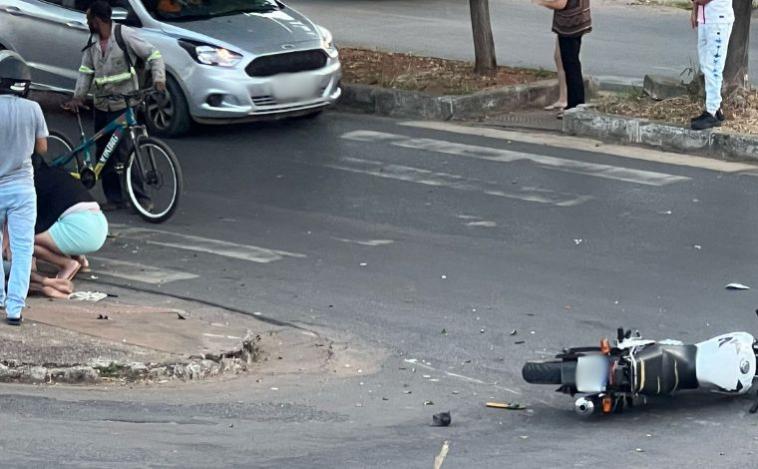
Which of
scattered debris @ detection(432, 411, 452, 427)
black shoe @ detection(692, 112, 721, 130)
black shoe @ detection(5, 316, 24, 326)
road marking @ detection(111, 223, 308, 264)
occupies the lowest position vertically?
black shoe @ detection(692, 112, 721, 130)

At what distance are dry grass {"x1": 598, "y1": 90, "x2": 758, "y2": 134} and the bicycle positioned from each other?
480 centimetres

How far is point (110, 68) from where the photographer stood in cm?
1174

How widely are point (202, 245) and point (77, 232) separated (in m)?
1.31

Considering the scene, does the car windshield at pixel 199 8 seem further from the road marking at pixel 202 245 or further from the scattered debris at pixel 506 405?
the scattered debris at pixel 506 405

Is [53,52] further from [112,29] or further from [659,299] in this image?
[659,299]

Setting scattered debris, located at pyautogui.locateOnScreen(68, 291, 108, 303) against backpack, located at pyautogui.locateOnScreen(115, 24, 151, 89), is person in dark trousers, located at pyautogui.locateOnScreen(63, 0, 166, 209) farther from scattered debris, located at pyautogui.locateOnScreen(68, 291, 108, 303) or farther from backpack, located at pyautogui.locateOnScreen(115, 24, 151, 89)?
scattered debris, located at pyautogui.locateOnScreen(68, 291, 108, 303)

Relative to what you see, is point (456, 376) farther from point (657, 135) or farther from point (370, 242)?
point (657, 135)

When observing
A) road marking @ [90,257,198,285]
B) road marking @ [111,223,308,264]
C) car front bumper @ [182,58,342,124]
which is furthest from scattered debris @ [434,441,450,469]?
car front bumper @ [182,58,342,124]

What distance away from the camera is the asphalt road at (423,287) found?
6.82 m

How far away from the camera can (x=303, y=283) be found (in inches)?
387

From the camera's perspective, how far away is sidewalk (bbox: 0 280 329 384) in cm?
782

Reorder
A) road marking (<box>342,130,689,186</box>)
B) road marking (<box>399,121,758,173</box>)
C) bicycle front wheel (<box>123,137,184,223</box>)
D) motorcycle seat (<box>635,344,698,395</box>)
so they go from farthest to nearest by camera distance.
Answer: road marking (<box>399,121,758,173</box>) < road marking (<box>342,130,689,186</box>) < bicycle front wheel (<box>123,137,184,223</box>) < motorcycle seat (<box>635,344,698,395</box>)

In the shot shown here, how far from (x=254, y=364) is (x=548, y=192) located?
170 inches

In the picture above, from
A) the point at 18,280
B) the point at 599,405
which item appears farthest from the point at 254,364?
the point at 599,405
